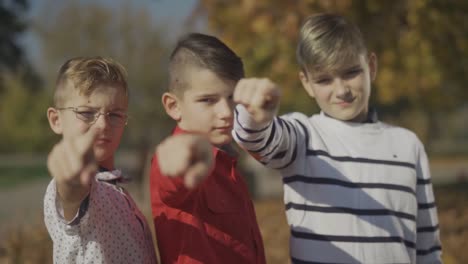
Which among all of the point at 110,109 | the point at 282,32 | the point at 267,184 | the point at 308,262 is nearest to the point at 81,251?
the point at 110,109

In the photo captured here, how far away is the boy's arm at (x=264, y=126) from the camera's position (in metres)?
1.77

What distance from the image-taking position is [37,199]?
18406 mm

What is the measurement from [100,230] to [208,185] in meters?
0.36

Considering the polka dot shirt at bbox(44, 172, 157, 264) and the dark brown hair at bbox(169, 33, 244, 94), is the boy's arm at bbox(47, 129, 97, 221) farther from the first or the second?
the dark brown hair at bbox(169, 33, 244, 94)

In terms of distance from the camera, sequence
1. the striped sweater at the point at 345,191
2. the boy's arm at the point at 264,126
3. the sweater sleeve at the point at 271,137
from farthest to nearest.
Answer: the striped sweater at the point at 345,191 < the sweater sleeve at the point at 271,137 < the boy's arm at the point at 264,126

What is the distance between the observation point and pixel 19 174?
1068 inches

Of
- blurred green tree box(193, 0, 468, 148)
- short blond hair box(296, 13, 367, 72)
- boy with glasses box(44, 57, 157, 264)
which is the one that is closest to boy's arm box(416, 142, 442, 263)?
short blond hair box(296, 13, 367, 72)

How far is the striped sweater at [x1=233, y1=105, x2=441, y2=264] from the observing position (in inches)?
96.6

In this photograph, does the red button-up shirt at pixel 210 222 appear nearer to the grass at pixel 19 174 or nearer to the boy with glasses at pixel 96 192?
the boy with glasses at pixel 96 192

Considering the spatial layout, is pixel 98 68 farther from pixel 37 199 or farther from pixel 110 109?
pixel 37 199

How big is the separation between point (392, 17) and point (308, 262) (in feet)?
20.8

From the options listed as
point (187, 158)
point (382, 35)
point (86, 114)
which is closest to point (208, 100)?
point (86, 114)

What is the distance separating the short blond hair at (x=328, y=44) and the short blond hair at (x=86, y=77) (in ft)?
2.43

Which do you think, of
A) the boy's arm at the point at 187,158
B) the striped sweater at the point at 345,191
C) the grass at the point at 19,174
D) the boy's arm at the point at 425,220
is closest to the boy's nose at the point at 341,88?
the striped sweater at the point at 345,191
